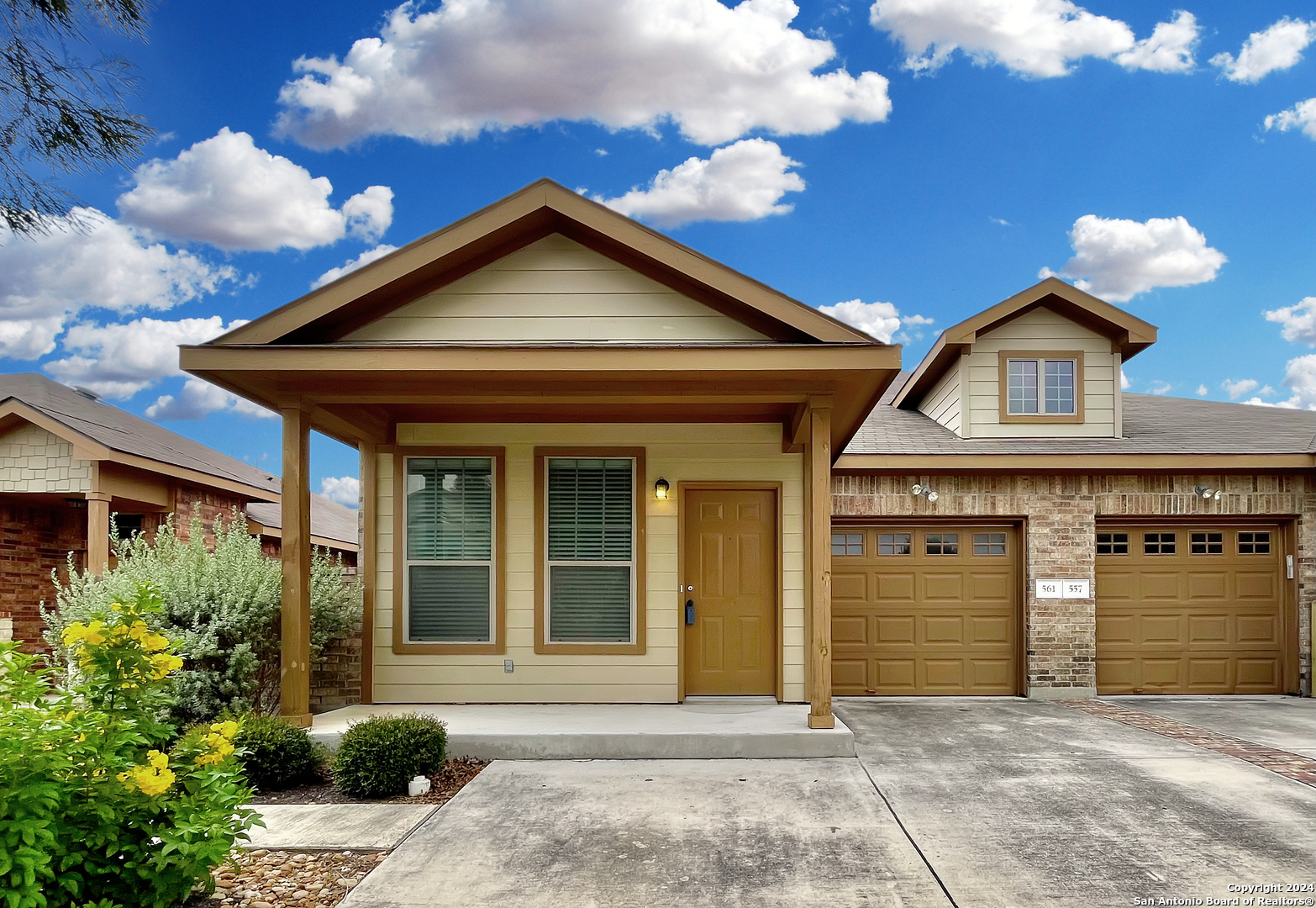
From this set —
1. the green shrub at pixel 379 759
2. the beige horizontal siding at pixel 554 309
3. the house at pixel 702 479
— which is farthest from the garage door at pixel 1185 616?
the green shrub at pixel 379 759

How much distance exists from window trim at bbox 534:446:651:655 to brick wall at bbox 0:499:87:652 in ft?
23.0

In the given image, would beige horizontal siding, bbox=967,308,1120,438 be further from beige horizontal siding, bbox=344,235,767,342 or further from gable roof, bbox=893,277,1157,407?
beige horizontal siding, bbox=344,235,767,342

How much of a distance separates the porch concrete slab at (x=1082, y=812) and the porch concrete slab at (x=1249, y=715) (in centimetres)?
95

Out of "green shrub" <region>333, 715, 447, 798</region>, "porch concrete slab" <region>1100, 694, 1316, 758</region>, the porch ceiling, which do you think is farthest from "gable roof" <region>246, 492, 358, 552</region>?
"porch concrete slab" <region>1100, 694, 1316, 758</region>

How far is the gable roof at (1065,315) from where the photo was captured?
10266 millimetres

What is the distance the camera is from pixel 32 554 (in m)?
11.3

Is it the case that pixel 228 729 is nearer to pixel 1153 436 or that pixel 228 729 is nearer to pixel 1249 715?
pixel 1249 715

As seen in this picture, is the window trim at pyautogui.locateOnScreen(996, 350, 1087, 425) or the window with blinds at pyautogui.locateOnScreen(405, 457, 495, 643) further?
the window trim at pyautogui.locateOnScreen(996, 350, 1087, 425)

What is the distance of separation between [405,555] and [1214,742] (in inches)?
288

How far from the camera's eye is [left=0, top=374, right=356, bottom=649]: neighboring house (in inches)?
391

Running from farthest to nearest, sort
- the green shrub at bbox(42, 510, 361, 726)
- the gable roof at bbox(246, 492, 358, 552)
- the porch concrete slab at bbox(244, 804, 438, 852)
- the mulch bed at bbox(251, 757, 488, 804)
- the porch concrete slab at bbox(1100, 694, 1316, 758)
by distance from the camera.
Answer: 1. the gable roof at bbox(246, 492, 358, 552)
2. the porch concrete slab at bbox(1100, 694, 1316, 758)
3. the green shrub at bbox(42, 510, 361, 726)
4. the mulch bed at bbox(251, 757, 488, 804)
5. the porch concrete slab at bbox(244, 804, 438, 852)

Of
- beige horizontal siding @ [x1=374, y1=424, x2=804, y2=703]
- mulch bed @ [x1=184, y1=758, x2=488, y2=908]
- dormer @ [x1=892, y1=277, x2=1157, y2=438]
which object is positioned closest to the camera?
mulch bed @ [x1=184, y1=758, x2=488, y2=908]

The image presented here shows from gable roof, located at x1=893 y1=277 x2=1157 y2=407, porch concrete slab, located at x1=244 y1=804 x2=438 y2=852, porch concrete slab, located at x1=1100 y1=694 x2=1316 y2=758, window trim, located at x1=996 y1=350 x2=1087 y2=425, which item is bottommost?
porch concrete slab, located at x1=1100 y1=694 x2=1316 y2=758

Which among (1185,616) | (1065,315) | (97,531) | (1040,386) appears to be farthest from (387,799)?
(1065,315)
